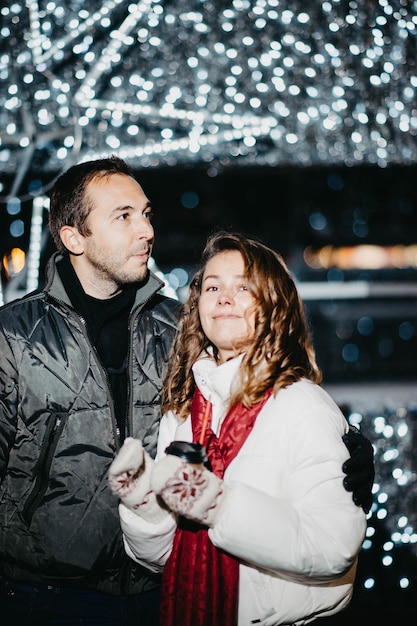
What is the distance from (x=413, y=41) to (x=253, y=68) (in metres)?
0.79

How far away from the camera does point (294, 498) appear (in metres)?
1.39

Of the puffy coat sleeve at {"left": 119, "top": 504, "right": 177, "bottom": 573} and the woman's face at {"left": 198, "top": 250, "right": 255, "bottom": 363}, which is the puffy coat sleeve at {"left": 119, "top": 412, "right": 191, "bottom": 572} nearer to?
the puffy coat sleeve at {"left": 119, "top": 504, "right": 177, "bottom": 573}

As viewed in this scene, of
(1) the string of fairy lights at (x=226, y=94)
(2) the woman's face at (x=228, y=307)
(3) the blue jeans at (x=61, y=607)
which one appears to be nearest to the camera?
(2) the woman's face at (x=228, y=307)

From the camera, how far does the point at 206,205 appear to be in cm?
738

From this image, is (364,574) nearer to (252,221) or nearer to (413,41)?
(413,41)

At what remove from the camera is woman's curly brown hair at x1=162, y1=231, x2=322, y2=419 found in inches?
60.0

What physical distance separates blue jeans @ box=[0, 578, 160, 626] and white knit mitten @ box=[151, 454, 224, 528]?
0.66 metres

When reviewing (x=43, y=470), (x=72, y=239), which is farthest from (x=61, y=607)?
(x=72, y=239)

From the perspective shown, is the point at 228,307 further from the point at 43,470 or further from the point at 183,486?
the point at 43,470

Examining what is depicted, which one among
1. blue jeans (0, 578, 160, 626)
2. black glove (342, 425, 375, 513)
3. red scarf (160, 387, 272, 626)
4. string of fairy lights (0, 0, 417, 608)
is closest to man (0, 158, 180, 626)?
blue jeans (0, 578, 160, 626)

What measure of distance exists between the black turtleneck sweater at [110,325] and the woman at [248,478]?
0.18 metres

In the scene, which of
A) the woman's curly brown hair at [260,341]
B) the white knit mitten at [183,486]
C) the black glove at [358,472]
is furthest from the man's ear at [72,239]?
the black glove at [358,472]

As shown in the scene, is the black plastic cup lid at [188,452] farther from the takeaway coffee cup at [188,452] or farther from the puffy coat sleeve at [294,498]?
the puffy coat sleeve at [294,498]

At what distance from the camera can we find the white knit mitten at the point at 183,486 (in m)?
1.26
